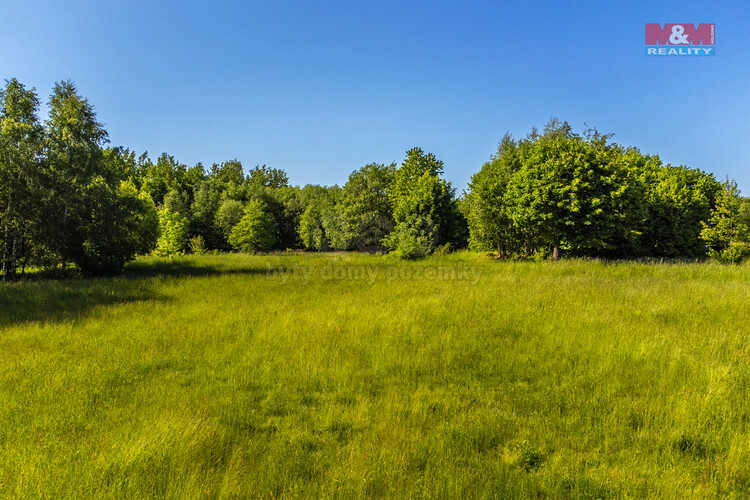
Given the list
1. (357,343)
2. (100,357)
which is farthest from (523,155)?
(100,357)

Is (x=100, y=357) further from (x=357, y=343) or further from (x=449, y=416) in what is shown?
(x=449, y=416)

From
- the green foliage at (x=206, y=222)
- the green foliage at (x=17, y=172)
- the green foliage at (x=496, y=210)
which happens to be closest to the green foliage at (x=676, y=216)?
the green foliage at (x=496, y=210)

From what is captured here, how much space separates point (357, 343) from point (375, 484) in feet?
12.7

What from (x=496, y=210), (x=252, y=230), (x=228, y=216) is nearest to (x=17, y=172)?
(x=496, y=210)

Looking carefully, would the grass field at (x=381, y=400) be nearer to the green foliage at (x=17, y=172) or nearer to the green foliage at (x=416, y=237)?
the green foliage at (x=17, y=172)

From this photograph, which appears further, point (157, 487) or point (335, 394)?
point (335, 394)

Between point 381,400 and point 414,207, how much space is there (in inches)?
1072

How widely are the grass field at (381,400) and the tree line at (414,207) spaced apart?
9.15m

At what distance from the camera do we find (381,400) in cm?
475

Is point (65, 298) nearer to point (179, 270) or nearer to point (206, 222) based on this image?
point (179, 270)

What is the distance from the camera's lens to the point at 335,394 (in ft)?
16.3

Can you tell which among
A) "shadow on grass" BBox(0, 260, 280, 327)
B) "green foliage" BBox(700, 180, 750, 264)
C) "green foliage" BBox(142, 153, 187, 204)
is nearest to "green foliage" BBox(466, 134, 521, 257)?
"green foliage" BBox(700, 180, 750, 264)

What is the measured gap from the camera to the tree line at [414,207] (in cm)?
1608

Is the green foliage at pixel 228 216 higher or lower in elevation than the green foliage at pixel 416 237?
higher
